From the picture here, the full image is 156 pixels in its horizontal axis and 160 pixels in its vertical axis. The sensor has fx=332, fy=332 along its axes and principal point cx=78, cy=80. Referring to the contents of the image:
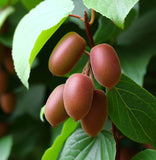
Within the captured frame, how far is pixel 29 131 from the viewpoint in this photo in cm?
98

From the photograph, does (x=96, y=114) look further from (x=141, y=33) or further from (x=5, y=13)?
(x=5, y=13)

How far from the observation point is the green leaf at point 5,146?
78 cm

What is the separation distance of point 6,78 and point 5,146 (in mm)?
171

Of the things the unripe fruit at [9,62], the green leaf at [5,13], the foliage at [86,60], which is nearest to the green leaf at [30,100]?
the foliage at [86,60]

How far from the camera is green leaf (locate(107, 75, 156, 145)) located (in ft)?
1.56

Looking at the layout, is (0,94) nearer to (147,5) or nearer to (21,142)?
(21,142)

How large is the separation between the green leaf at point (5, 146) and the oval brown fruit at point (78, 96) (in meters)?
0.42

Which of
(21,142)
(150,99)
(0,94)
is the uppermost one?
(150,99)

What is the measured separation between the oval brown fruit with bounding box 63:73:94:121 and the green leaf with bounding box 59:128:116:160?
0.10m

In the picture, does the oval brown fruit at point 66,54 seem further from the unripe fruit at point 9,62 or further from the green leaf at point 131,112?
the unripe fruit at point 9,62

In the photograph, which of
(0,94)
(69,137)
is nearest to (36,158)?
(0,94)

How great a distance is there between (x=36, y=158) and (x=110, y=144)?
0.63 metres

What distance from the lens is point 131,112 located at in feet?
1.59

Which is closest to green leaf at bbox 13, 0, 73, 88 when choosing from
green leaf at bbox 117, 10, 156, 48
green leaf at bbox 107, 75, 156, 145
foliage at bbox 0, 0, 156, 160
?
foliage at bbox 0, 0, 156, 160
